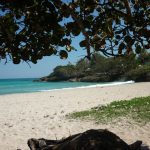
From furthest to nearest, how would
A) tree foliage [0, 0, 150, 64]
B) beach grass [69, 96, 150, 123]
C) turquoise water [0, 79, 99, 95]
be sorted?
turquoise water [0, 79, 99, 95] < beach grass [69, 96, 150, 123] < tree foliage [0, 0, 150, 64]

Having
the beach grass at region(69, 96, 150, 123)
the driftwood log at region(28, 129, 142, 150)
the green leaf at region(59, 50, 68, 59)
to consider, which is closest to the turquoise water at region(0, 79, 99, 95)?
the beach grass at region(69, 96, 150, 123)

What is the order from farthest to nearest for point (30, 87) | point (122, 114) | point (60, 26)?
1. point (30, 87)
2. point (122, 114)
3. point (60, 26)

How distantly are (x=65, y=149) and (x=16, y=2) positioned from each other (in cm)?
277

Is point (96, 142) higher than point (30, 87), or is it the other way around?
point (96, 142)

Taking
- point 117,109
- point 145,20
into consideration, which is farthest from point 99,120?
point 145,20

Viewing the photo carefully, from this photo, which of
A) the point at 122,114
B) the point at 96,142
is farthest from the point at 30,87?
the point at 96,142

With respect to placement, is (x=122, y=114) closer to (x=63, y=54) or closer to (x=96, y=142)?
(x=96, y=142)

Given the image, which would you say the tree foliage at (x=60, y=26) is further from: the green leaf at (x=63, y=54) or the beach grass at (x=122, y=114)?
the beach grass at (x=122, y=114)

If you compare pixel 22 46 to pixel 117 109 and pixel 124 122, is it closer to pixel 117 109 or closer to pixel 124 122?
pixel 124 122

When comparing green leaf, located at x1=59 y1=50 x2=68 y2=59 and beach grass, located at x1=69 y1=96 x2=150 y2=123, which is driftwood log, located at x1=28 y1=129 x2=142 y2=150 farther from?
beach grass, located at x1=69 y1=96 x2=150 y2=123

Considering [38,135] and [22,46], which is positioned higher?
[22,46]

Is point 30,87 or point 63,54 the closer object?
point 63,54

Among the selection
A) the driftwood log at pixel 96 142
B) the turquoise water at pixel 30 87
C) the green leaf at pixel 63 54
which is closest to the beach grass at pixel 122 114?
the driftwood log at pixel 96 142

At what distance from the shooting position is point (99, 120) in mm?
12461
